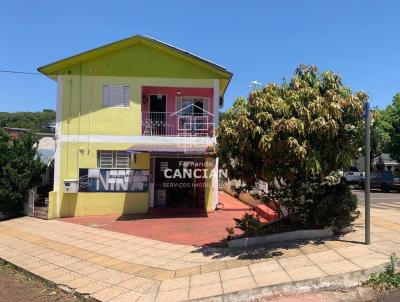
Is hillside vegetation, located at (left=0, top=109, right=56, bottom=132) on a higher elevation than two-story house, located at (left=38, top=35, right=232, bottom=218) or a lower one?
higher

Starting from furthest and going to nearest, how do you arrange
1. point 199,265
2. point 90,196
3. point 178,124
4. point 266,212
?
point 178,124
point 90,196
point 266,212
point 199,265

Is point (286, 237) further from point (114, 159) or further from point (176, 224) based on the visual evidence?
point (114, 159)

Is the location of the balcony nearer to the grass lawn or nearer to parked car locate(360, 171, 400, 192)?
the grass lawn

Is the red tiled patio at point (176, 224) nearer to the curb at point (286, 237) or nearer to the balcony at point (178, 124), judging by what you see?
the curb at point (286, 237)

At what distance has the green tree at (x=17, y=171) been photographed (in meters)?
18.3

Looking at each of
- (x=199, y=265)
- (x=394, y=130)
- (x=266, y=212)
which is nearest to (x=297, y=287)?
(x=199, y=265)

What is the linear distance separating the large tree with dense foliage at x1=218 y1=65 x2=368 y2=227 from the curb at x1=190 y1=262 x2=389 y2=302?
7.86 ft

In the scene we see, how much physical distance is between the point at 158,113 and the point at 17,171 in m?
6.44

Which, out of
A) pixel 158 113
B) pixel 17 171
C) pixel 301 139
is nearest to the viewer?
pixel 301 139

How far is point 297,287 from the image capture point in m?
7.23

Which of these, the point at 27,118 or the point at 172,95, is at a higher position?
the point at 27,118

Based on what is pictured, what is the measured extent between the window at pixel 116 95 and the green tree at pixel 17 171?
403 cm

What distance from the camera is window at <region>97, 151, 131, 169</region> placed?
61.3ft

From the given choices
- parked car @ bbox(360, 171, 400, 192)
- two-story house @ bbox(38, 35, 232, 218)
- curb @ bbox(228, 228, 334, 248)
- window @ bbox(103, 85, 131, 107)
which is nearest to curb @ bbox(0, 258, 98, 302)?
curb @ bbox(228, 228, 334, 248)
